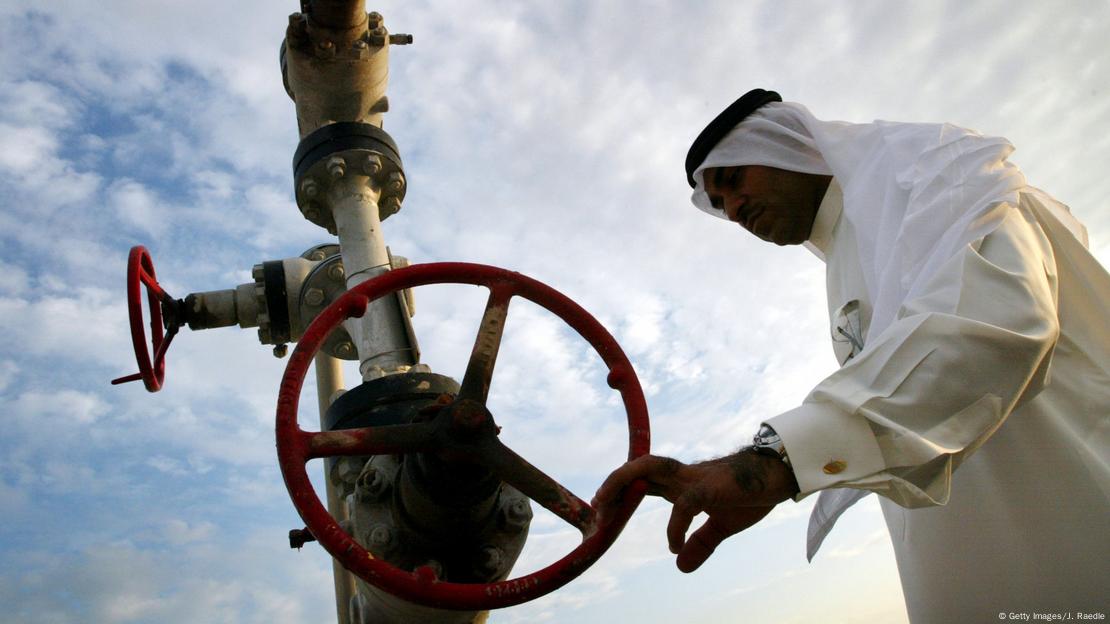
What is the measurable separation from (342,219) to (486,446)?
152cm

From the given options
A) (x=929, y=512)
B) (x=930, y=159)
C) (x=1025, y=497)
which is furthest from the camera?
(x=929, y=512)

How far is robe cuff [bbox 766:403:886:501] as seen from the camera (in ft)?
3.80

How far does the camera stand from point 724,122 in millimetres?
2152

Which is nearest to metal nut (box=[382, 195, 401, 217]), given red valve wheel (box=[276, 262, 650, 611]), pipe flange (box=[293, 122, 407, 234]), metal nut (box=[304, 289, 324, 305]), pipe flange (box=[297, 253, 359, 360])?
pipe flange (box=[293, 122, 407, 234])

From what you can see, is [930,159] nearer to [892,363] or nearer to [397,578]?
[892,363]

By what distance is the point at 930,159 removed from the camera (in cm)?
153

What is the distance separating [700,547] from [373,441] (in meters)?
0.61

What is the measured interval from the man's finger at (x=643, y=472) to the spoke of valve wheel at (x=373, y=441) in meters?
0.38

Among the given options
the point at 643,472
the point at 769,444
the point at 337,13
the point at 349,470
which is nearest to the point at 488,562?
the point at 349,470

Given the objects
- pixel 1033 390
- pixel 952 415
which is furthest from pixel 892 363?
pixel 1033 390

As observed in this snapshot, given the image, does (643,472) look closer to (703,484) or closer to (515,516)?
(703,484)

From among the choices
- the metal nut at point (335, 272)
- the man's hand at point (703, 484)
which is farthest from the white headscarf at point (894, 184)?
the metal nut at point (335, 272)

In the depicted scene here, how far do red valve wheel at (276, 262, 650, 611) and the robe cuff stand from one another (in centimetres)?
25

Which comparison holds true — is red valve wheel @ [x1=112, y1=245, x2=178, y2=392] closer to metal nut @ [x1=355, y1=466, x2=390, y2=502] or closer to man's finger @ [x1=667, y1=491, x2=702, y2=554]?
metal nut @ [x1=355, y1=466, x2=390, y2=502]
